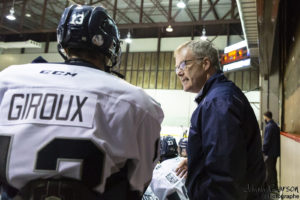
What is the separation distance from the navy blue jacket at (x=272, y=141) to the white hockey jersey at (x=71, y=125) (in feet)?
19.0

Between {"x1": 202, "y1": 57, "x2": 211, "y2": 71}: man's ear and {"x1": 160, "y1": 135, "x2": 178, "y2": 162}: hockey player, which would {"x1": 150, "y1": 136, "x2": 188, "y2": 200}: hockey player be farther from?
{"x1": 202, "y1": 57, "x2": 211, "y2": 71}: man's ear

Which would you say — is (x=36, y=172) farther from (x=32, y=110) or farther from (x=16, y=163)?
(x=32, y=110)

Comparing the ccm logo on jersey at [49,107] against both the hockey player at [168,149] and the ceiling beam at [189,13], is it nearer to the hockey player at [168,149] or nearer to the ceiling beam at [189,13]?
the hockey player at [168,149]

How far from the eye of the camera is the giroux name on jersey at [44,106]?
1.00 meters

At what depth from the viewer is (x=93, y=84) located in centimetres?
107

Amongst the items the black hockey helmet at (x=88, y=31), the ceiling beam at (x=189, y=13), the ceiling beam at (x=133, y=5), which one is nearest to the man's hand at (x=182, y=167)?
the black hockey helmet at (x=88, y=31)

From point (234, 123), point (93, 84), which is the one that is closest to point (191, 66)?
point (234, 123)

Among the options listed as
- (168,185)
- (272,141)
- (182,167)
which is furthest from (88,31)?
(272,141)

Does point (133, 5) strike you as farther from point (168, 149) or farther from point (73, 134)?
point (73, 134)

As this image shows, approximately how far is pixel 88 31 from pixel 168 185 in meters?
1.53

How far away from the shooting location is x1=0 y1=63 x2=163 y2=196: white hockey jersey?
3.14 ft

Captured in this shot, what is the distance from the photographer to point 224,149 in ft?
4.67

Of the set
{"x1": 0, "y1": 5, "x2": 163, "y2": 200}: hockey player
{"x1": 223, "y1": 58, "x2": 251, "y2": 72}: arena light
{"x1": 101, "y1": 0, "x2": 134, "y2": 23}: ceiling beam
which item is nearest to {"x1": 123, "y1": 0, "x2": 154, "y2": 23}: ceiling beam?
{"x1": 101, "y1": 0, "x2": 134, "y2": 23}: ceiling beam

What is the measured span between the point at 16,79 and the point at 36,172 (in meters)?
0.38
